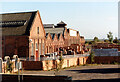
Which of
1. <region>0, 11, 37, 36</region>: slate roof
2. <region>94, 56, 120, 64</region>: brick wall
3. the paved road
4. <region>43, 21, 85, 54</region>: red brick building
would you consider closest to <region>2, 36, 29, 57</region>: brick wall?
<region>0, 11, 37, 36</region>: slate roof

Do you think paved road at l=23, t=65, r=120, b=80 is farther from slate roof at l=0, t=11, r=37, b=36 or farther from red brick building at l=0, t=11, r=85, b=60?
slate roof at l=0, t=11, r=37, b=36

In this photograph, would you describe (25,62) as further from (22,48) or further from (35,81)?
(35,81)

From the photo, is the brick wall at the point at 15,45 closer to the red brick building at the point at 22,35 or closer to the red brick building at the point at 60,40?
the red brick building at the point at 22,35

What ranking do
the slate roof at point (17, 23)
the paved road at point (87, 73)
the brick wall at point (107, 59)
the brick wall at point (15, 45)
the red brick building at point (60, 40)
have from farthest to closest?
the red brick building at point (60, 40), the brick wall at point (107, 59), the slate roof at point (17, 23), the brick wall at point (15, 45), the paved road at point (87, 73)

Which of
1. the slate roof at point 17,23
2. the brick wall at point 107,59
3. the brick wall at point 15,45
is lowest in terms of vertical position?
the brick wall at point 107,59

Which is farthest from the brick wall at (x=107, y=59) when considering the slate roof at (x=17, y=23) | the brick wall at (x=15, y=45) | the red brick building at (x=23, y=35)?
the slate roof at (x=17, y=23)

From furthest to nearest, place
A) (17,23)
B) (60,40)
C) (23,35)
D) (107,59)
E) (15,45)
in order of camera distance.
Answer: (60,40) < (107,59) < (17,23) < (15,45) < (23,35)

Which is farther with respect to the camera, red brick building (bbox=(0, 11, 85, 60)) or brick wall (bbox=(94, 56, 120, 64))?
brick wall (bbox=(94, 56, 120, 64))

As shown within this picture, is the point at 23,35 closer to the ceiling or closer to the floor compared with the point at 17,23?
closer to the floor

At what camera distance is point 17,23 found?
135 feet

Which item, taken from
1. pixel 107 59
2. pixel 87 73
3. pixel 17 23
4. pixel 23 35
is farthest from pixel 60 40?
pixel 87 73

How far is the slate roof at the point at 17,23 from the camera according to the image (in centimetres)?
3947

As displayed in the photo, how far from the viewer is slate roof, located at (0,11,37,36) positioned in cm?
3947

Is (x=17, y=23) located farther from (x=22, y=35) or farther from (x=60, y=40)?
(x=60, y=40)
